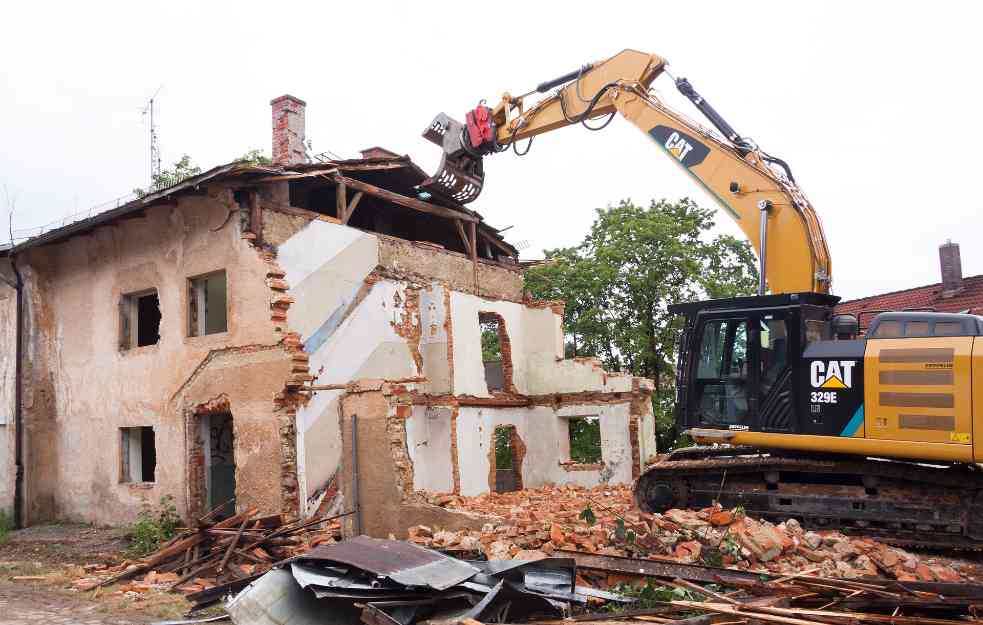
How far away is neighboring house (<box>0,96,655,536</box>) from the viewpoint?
12.4m

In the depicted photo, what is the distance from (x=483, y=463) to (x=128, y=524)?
6665 millimetres

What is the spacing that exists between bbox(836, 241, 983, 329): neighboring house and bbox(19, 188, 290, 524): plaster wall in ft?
54.6

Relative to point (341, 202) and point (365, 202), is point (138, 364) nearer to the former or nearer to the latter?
point (341, 202)

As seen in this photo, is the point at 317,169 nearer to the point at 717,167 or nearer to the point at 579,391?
the point at 717,167

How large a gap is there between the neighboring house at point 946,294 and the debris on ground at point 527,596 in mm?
17225

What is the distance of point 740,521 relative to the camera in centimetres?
823

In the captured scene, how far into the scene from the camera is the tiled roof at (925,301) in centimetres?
2231

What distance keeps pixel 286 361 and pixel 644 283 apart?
40.5 feet

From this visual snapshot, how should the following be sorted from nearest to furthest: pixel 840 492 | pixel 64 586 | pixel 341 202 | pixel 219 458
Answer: pixel 840 492, pixel 64 586, pixel 341 202, pixel 219 458

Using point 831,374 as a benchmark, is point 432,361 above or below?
above

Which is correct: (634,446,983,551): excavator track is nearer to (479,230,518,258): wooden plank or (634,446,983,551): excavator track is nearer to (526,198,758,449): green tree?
(479,230,518,258): wooden plank

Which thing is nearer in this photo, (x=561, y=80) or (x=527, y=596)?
(x=527, y=596)

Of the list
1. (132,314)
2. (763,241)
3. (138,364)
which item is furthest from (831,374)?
(132,314)

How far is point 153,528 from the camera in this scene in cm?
1257
